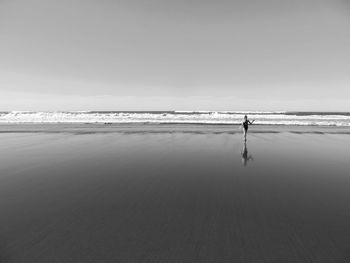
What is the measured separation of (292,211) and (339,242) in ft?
4.22

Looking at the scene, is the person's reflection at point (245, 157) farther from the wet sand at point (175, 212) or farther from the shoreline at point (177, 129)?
the shoreline at point (177, 129)

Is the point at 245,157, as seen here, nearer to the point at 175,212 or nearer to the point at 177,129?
the point at 175,212

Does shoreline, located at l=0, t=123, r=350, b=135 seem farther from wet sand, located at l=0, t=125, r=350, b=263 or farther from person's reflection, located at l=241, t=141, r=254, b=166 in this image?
wet sand, located at l=0, t=125, r=350, b=263

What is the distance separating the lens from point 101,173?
895 cm

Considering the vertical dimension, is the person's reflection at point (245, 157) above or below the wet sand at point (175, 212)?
below

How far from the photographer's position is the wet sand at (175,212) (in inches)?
151

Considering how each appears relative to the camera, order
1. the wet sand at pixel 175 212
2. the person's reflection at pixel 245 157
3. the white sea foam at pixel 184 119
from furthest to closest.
Result: 1. the white sea foam at pixel 184 119
2. the person's reflection at pixel 245 157
3. the wet sand at pixel 175 212

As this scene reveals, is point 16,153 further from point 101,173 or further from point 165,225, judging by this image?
point 165,225

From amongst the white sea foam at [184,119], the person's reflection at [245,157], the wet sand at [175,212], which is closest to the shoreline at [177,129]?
the white sea foam at [184,119]

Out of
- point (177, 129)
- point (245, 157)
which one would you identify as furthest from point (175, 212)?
point (177, 129)

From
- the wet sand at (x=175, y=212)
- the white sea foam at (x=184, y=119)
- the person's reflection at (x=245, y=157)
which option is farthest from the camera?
the white sea foam at (x=184, y=119)

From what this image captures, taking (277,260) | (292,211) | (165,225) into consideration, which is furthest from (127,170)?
(277,260)

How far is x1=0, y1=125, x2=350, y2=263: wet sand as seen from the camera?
151 inches

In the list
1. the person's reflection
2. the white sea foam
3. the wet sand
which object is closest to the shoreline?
the white sea foam
